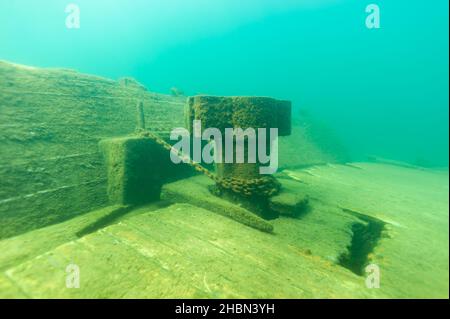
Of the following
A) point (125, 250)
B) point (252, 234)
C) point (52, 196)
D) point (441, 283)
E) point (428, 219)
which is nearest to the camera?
point (441, 283)

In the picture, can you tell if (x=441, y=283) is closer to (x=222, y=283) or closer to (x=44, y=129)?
(x=222, y=283)

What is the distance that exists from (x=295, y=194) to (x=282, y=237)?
1.05 metres

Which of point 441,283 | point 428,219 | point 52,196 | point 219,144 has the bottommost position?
point 428,219

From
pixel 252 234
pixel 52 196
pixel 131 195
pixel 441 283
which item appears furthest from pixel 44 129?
pixel 441 283

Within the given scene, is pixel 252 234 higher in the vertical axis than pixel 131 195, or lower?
lower

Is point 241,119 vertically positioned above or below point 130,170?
above

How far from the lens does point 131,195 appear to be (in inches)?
148

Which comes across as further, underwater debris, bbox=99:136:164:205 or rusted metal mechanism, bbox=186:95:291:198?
underwater debris, bbox=99:136:164:205

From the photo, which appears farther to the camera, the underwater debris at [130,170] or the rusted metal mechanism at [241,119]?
the underwater debris at [130,170]

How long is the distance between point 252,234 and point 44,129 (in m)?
3.96

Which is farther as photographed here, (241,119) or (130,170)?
(130,170)

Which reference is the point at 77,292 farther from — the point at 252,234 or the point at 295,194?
the point at 295,194

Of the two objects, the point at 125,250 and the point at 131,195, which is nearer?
the point at 125,250

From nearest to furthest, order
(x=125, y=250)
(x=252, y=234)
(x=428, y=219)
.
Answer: (x=125, y=250) → (x=252, y=234) → (x=428, y=219)
